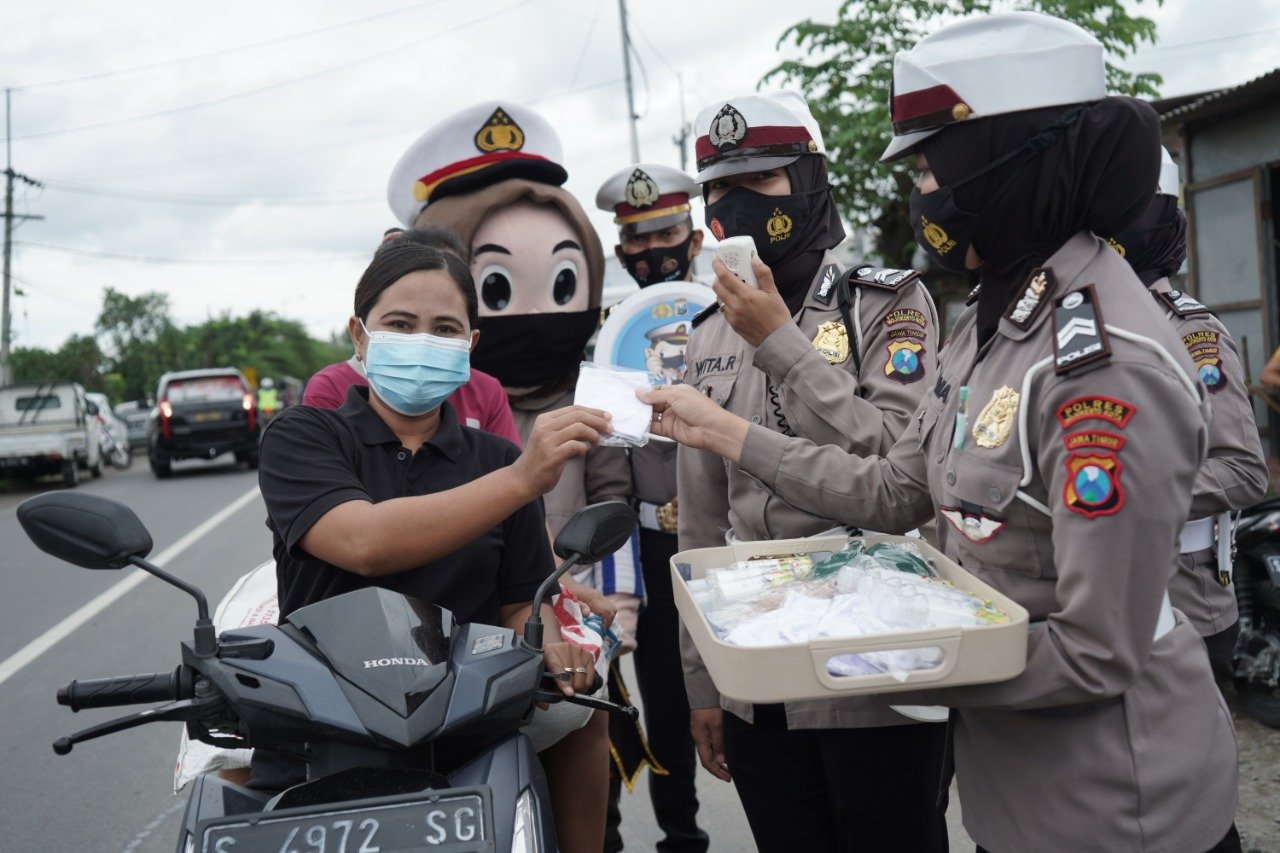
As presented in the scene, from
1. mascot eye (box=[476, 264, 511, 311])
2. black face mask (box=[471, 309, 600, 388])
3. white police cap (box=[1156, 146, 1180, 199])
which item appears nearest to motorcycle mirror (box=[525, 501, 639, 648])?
black face mask (box=[471, 309, 600, 388])

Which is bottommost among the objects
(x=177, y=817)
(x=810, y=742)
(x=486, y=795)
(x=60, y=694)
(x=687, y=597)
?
(x=177, y=817)

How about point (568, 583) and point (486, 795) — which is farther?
point (568, 583)

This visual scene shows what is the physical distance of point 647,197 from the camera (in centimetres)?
406

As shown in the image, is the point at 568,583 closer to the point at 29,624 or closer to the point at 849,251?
the point at 29,624

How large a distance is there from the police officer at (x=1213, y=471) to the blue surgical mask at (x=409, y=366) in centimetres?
195

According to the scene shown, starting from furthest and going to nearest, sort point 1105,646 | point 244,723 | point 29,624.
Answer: point 29,624, point 244,723, point 1105,646

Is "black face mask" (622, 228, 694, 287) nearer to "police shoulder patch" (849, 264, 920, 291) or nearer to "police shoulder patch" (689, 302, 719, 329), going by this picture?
"police shoulder patch" (689, 302, 719, 329)

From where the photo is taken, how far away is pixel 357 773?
5.57 ft

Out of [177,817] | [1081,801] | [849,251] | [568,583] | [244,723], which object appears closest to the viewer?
[1081,801]

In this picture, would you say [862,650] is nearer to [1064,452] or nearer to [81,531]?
[1064,452]

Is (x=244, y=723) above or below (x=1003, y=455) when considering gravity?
below

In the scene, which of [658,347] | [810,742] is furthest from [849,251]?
[810,742]

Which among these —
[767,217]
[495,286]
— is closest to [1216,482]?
[767,217]

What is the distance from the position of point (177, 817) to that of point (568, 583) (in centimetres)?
245
